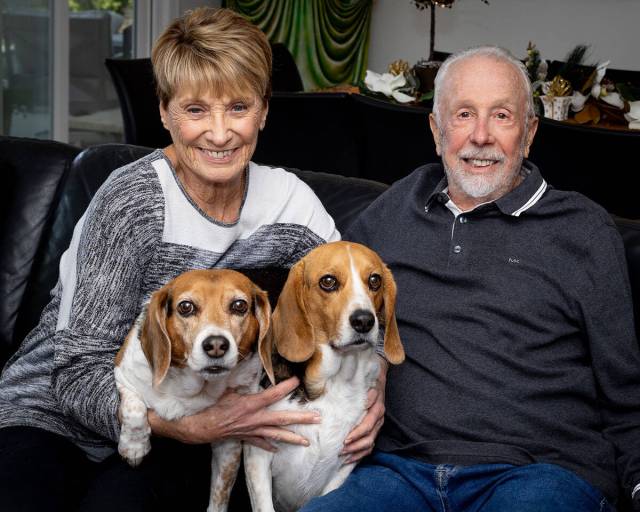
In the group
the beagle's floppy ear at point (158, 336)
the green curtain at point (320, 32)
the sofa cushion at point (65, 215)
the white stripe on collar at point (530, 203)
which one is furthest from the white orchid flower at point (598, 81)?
the green curtain at point (320, 32)

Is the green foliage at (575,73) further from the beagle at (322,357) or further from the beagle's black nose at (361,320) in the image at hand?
the beagle's black nose at (361,320)

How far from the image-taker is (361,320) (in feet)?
5.76

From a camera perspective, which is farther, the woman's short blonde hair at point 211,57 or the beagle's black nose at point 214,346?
the woman's short blonde hair at point 211,57

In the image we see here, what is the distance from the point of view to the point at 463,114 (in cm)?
215

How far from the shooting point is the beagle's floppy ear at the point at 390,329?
189 cm

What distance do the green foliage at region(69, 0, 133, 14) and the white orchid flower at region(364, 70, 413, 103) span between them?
117 inches

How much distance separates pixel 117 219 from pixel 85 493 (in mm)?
615

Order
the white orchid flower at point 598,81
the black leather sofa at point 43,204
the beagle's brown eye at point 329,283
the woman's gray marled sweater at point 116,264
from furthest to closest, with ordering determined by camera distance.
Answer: the white orchid flower at point 598,81, the black leather sofa at point 43,204, the woman's gray marled sweater at point 116,264, the beagle's brown eye at point 329,283

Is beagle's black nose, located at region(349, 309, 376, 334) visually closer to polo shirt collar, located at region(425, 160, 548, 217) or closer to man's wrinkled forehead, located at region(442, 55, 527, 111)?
polo shirt collar, located at region(425, 160, 548, 217)

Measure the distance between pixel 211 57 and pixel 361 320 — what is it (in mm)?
698

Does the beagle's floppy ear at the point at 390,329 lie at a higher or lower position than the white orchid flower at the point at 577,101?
lower

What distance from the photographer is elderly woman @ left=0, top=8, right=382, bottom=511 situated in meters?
1.89

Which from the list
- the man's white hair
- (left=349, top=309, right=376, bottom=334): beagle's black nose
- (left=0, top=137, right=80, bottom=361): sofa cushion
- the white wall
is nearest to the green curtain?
the white wall

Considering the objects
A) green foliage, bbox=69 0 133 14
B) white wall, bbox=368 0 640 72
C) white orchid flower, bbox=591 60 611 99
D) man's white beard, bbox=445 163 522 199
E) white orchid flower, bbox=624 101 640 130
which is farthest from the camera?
white wall, bbox=368 0 640 72
